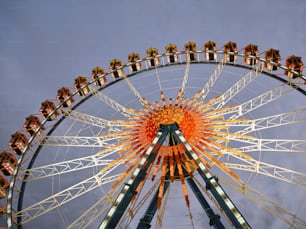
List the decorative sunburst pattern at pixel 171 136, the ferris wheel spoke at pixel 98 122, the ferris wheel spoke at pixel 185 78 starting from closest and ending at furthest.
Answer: the decorative sunburst pattern at pixel 171 136 → the ferris wheel spoke at pixel 98 122 → the ferris wheel spoke at pixel 185 78

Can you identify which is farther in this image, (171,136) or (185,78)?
(185,78)

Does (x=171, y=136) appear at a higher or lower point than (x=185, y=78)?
lower

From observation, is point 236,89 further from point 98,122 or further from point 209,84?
point 98,122

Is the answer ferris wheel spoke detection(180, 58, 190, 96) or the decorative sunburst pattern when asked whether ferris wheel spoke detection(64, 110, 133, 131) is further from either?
ferris wheel spoke detection(180, 58, 190, 96)

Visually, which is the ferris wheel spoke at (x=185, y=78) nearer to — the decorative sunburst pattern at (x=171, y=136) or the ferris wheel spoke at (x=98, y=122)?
the decorative sunburst pattern at (x=171, y=136)

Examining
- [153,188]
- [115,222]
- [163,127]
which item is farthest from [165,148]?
[115,222]

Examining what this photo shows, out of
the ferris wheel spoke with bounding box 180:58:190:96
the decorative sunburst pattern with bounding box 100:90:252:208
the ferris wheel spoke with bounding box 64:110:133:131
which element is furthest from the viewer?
the ferris wheel spoke with bounding box 180:58:190:96

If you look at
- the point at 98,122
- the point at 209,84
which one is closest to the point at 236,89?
the point at 209,84

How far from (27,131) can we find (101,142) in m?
5.04

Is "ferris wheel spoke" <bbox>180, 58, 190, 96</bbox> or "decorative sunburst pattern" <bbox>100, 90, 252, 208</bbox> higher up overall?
"ferris wheel spoke" <bbox>180, 58, 190, 96</bbox>

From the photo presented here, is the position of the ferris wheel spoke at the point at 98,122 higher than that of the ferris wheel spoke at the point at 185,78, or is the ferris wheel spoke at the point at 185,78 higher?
the ferris wheel spoke at the point at 185,78

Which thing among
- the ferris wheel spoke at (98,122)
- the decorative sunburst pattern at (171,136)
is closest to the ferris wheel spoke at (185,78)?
the decorative sunburst pattern at (171,136)

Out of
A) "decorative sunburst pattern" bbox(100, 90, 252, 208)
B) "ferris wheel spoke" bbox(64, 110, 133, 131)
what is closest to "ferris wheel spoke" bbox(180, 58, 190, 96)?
"decorative sunburst pattern" bbox(100, 90, 252, 208)

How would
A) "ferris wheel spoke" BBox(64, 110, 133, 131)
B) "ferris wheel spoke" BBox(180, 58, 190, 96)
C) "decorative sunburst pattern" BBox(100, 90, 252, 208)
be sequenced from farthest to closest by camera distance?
"ferris wheel spoke" BBox(180, 58, 190, 96)
"ferris wheel spoke" BBox(64, 110, 133, 131)
"decorative sunburst pattern" BBox(100, 90, 252, 208)
